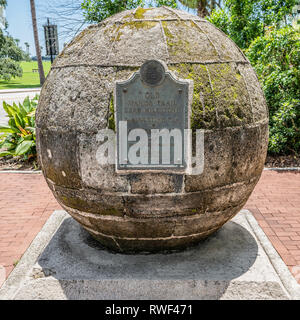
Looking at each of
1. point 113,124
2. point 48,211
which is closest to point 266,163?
point 48,211

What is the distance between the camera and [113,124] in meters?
2.78

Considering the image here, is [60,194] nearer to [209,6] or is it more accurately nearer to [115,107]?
[115,107]

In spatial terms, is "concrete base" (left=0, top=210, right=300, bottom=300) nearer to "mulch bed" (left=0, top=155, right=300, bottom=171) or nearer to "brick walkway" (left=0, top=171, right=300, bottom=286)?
"brick walkway" (left=0, top=171, right=300, bottom=286)

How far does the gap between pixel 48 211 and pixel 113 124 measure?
2939mm

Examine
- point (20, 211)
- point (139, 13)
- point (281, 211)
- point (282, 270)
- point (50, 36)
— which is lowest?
point (20, 211)

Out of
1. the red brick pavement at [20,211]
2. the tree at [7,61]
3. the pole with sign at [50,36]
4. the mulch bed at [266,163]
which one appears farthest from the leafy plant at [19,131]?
the tree at [7,61]

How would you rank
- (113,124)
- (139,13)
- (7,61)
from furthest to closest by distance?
(7,61) → (139,13) → (113,124)

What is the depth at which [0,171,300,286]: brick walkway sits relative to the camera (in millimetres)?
3980

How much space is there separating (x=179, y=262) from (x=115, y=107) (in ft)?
5.36

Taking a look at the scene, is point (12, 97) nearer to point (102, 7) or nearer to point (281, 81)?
point (102, 7)

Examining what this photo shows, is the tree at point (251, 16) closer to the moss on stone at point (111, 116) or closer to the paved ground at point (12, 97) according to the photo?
the moss on stone at point (111, 116)

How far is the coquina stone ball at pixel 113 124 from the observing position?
2838 mm

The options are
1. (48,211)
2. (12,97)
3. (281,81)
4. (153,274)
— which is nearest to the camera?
(153,274)

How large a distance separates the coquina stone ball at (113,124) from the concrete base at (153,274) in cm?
29
